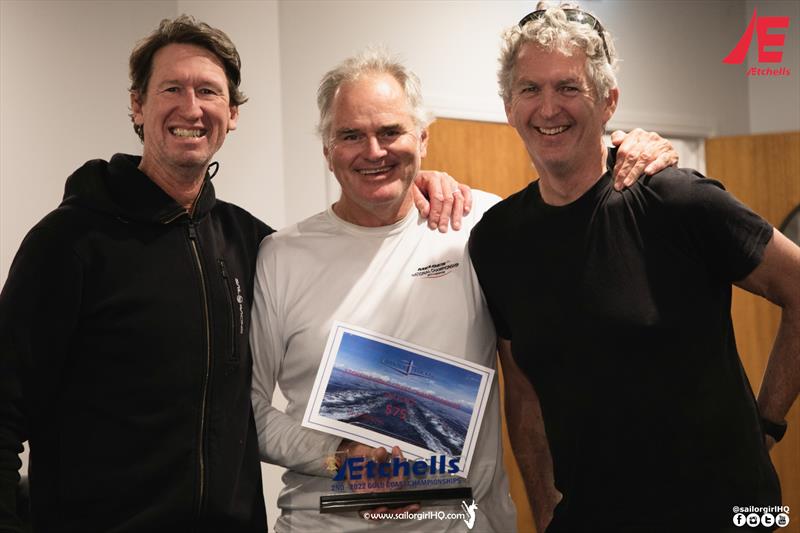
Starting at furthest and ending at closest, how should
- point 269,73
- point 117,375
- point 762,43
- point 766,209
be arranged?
point 762,43
point 766,209
point 269,73
point 117,375

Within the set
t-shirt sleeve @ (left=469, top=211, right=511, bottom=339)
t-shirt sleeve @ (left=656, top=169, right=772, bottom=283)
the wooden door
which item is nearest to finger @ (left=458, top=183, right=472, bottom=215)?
t-shirt sleeve @ (left=469, top=211, right=511, bottom=339)

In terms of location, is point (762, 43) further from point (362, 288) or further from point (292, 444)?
point (292, 444)

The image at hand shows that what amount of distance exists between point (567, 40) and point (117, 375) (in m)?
1.28

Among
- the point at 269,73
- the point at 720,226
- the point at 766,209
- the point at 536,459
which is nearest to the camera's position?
the point at 720,226

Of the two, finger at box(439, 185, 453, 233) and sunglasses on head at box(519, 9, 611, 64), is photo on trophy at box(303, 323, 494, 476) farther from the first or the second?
sunglasses on head at box(519, 9, 611, 64)

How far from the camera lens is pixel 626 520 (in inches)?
69.9

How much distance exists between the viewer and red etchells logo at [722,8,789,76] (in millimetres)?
5191

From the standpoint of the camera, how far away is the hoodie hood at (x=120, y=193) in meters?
1.91

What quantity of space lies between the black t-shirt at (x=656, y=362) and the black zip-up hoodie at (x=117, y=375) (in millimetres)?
809

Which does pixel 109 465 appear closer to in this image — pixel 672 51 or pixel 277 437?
pixel 277 437

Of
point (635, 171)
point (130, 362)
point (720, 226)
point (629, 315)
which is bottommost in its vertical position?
point (130, 362)

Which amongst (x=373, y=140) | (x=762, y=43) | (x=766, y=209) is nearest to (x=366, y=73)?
(x=373, y=140)

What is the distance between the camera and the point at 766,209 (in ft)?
16.5

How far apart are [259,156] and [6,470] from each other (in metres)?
2.21
